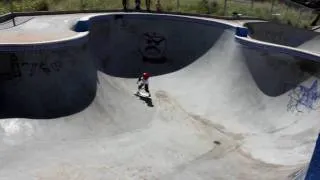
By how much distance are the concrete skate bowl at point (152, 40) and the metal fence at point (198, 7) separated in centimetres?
336

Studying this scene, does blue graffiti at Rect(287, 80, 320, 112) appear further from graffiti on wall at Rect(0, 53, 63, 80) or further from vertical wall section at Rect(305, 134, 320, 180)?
graffiti on wall at Rect(0, 53, 63, 80)

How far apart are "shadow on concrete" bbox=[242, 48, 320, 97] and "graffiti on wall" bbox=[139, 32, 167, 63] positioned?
462cm

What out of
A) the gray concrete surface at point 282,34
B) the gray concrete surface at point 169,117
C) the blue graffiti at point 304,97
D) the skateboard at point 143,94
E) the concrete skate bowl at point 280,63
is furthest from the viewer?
the gray concrete surface at point 282,34

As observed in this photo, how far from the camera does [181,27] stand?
1884cm

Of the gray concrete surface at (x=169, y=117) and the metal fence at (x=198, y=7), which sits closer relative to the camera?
the gray concrete surface at (x=169, y=117)

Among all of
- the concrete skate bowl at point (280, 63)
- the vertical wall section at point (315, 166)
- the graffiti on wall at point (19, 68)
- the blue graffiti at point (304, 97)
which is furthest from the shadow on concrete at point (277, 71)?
the vertical wall section at point (315, 166)

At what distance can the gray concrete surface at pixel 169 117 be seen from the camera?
11203 millimetres

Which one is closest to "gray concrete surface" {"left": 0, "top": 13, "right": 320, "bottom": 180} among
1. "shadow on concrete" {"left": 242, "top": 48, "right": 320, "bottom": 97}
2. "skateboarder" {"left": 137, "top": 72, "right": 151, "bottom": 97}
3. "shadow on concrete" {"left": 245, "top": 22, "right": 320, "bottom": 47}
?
"shadow on concrete" {"left": 242, "top": 48, "right": 320, "bottom": 97}

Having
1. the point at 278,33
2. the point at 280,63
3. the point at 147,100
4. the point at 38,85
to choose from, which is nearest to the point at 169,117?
the point at 147,100

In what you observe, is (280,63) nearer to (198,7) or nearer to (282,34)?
(282,34)

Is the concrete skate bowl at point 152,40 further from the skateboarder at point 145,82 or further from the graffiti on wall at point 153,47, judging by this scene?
the skateboarder at point 145,82

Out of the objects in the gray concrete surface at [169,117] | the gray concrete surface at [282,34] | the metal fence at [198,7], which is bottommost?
the gray concrete surface at [169,117]

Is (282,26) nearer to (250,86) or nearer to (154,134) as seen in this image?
(250,86)

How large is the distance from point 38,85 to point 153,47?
6.95 metres
